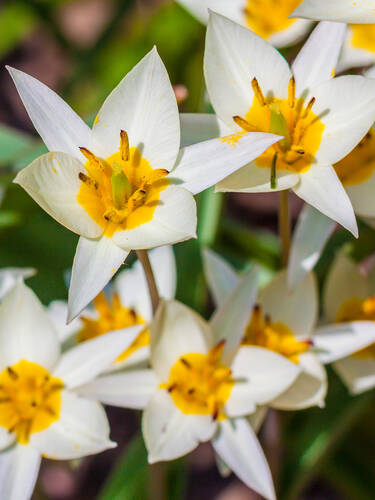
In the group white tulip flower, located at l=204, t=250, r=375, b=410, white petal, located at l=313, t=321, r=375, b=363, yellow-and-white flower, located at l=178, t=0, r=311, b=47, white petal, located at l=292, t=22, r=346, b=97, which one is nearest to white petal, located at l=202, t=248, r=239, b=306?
white tulip flower, located at l=204, t=250, r=375, b=410

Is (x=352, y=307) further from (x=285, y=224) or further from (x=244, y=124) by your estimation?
(x=244, y=124)

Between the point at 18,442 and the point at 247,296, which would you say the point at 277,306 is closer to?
the point at 247,296

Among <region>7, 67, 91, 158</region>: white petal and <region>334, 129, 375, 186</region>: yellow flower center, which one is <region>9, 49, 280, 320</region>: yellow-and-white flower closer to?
<region>7, 67, 91, 158</region>: white petal

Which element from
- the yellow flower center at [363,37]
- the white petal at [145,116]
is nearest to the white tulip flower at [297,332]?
the white petal at [145,116]

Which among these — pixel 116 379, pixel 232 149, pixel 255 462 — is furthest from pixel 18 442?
pixel 232 149

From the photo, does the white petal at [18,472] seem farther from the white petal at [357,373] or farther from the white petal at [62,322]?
the white petal at [357,373]
